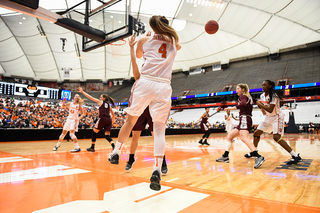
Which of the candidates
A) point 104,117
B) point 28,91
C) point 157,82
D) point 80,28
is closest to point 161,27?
point 157,82

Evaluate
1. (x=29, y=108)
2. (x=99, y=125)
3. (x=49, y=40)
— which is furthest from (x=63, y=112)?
(x=49, y=40)

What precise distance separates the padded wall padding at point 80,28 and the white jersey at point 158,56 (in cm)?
597

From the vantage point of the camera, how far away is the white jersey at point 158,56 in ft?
7.10

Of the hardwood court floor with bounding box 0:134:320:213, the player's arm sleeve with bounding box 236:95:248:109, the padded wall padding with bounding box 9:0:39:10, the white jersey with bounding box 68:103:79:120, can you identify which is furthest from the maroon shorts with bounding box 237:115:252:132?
the padded wall padding with bounding box 9:0:39:10

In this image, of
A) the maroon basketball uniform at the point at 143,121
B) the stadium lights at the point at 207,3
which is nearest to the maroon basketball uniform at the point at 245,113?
the maroon basketball uniform at the point at 143,121

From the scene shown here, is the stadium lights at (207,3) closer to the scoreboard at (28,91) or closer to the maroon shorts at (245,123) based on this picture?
the maroon shorts at (245,123)

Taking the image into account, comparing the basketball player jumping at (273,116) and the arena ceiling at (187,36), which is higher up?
the arena ceiling at (187,36)

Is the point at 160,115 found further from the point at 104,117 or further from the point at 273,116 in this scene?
the point at 104,117

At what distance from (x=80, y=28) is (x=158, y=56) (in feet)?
20.2

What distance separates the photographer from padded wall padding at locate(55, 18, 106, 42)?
6.91m

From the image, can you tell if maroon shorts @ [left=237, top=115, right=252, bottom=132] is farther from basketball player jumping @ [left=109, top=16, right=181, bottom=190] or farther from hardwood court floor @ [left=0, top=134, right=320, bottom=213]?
basketball player jumping @ [left=109, top=16, right=181, bottom=190]

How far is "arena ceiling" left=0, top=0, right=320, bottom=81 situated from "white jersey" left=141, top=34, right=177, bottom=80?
22961 mm

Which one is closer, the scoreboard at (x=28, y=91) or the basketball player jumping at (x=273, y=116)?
the basketball player jumping at (x=273, y=116)

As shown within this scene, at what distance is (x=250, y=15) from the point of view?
23.3m
